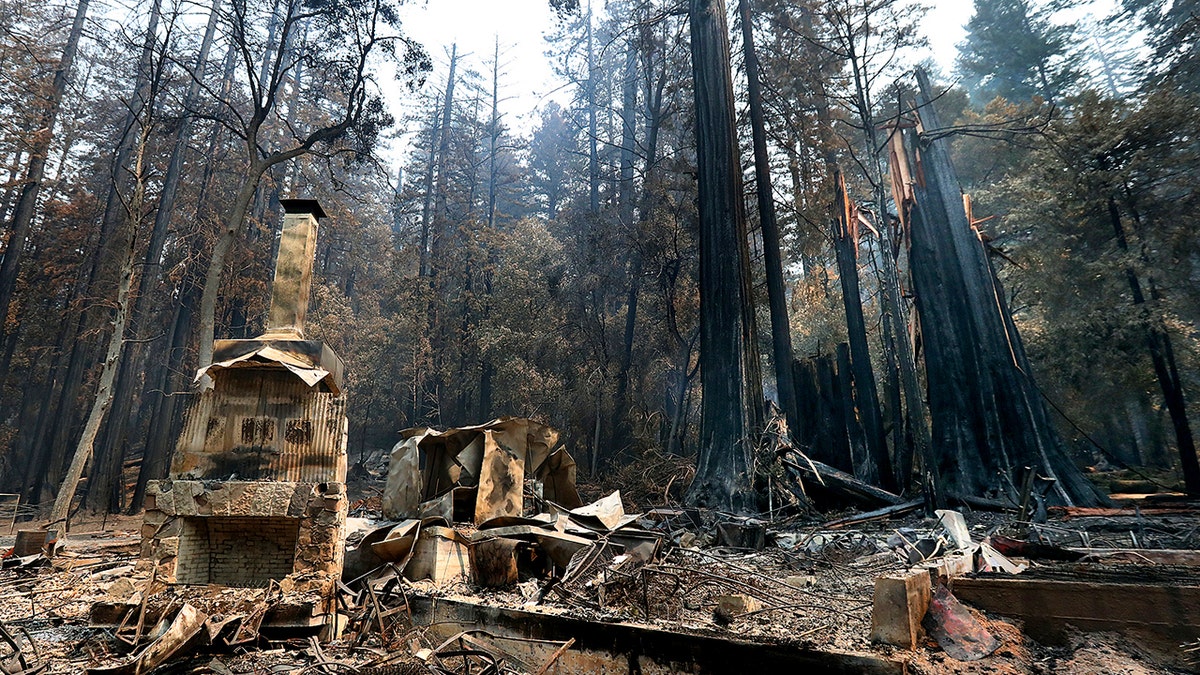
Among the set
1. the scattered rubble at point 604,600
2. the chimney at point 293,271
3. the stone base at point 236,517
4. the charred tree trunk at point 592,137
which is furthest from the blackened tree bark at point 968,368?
the chimney at point 293,271

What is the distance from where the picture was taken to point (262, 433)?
5168mm

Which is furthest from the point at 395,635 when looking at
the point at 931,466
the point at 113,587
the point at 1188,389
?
the point at 1188,389

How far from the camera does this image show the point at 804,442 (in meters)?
13.0

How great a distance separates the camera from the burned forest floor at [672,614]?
3100 millimetres

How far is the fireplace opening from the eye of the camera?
201 inches

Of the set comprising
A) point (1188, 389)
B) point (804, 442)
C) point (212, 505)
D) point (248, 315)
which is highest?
point (248, 315)

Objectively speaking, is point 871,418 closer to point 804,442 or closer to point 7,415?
point 804,442

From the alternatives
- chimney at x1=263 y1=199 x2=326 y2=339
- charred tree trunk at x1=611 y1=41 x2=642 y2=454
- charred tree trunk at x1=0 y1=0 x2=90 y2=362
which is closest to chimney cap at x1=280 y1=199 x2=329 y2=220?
chimney at x1=263 y1=199 x2=326 y2=339

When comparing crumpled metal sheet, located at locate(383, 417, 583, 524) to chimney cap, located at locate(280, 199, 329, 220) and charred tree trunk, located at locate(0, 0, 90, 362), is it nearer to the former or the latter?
chimney cap, located at locate(280, 199, 329, 220)

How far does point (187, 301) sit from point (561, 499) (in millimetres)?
14049

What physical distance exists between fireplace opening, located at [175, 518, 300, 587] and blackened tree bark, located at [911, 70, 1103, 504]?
9747 mm

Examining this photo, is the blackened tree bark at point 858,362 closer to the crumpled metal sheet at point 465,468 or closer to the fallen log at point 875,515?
the fallen log at point 875,515

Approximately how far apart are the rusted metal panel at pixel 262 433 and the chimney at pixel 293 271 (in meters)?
0.80

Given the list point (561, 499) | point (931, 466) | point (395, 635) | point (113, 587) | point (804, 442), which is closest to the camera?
point (395, 635)
